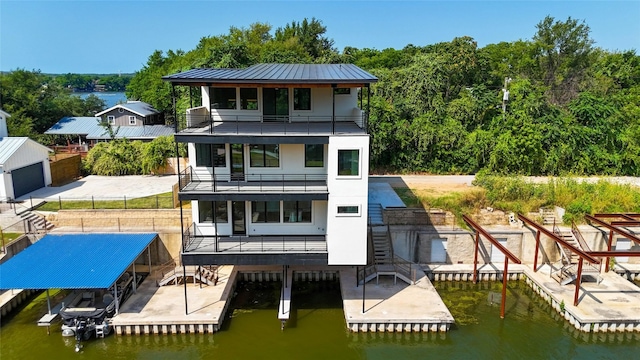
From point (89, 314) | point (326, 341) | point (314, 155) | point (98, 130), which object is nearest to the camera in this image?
point (326, 341)

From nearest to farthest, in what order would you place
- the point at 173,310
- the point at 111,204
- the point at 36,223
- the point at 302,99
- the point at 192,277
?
the point at 173,310 → the point at 302,99 → the point at 192,277 → the point at 36,223 → the point at 111,204

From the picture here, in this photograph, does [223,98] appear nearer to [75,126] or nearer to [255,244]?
[255,244]

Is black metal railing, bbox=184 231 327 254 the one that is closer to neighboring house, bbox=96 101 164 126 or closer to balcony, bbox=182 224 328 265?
balcony, bbox=182 224 328 265

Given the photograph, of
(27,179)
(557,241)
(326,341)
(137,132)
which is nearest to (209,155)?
(326,341)

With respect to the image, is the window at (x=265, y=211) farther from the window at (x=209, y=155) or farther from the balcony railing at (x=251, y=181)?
the window at (x=209, y=155)

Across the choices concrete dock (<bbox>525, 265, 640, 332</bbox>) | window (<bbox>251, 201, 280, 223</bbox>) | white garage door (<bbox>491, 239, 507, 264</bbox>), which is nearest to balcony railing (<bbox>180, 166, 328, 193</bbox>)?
window (<bbox>251, 201, 280, 223</bbox>)

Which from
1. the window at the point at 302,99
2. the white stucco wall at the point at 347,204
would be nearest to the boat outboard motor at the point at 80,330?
the white stucco wall at the point at 347,204

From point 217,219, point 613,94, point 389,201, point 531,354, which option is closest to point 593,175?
point 613,94
